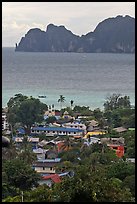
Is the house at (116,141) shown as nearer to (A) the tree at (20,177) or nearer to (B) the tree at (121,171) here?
(B) the tree at (121,171)

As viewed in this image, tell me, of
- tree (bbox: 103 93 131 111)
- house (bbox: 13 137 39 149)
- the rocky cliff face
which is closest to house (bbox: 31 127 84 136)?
house (bbox: 13 137 39 149)

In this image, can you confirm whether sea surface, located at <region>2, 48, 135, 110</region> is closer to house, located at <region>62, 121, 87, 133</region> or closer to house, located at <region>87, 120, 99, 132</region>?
house, located at <region>87, 120, 99, 132</region>

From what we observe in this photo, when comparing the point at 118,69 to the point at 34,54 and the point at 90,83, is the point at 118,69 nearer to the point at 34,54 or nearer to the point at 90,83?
the point at 90,83

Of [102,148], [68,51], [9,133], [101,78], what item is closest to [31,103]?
[9,133]

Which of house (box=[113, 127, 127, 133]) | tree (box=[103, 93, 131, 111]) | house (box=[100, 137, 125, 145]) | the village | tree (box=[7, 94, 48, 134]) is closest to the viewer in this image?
the village

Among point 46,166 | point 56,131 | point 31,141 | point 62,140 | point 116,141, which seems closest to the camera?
point 46,166

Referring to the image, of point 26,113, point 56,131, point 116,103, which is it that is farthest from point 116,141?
point 116,103

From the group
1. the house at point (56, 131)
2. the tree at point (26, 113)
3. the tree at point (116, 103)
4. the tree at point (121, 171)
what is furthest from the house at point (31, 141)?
the tree at point (116, 103)

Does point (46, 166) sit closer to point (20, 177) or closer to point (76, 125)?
point (20, 177)
